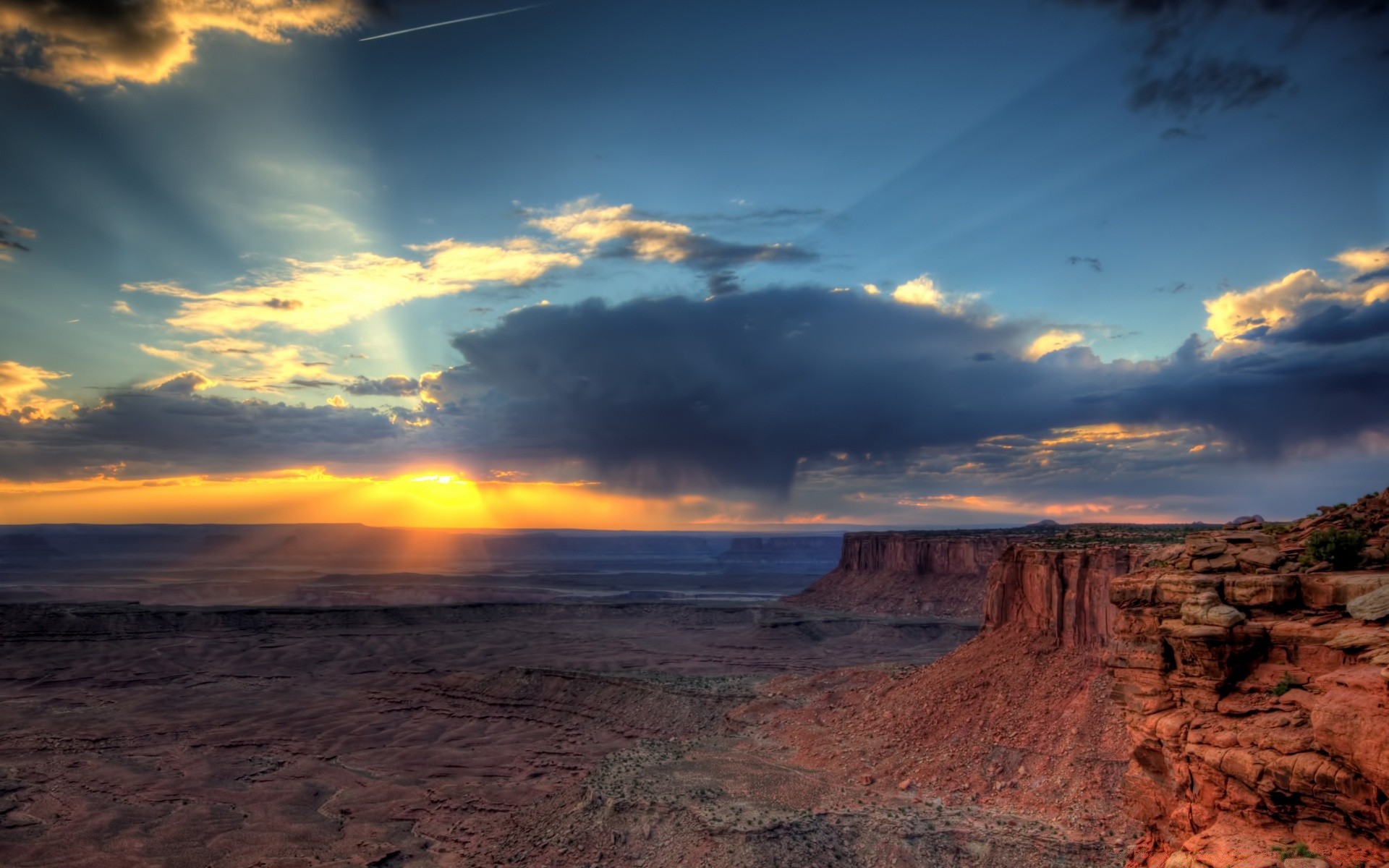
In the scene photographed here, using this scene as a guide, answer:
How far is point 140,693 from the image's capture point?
191 ft

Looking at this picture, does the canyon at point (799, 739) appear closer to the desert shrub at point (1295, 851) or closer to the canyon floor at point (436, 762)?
the desert shrub at point (1295, 851)

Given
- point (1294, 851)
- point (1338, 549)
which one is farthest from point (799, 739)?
point (1294, 851)

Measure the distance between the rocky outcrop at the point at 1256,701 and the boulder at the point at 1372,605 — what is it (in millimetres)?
24

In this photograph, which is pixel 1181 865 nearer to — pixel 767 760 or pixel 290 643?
pixel 767 760

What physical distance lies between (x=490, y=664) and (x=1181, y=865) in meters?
71.5

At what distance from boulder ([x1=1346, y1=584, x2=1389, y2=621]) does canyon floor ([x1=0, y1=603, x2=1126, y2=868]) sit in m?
14.4

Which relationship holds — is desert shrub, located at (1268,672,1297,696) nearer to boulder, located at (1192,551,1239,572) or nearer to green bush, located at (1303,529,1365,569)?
green bush, located at (1303,529,1365,569)

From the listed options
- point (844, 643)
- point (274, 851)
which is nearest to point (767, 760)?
point (274, 851)

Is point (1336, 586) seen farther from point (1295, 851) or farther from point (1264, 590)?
point (1295, 851)

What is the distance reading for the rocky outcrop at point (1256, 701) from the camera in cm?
876

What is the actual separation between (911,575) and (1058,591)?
299ft

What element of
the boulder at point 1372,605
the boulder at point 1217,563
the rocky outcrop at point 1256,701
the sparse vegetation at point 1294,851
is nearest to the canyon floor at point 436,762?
the rocky outcrop at point 1256,701

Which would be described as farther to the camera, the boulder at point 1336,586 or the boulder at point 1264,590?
the boulder at point 1264,590

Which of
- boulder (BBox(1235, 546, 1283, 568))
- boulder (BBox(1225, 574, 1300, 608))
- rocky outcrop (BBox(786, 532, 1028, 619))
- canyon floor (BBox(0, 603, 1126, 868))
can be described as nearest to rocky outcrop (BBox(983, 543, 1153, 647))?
canyon floor (BBox(0, 603, 1126, 868))
